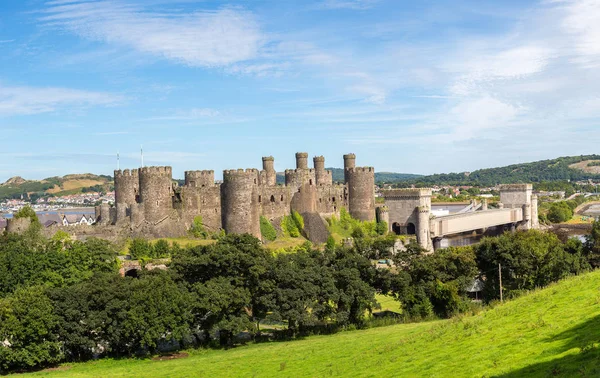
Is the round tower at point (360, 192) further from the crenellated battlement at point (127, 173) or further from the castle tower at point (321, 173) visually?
the crenellated battlement at point (127, 173)

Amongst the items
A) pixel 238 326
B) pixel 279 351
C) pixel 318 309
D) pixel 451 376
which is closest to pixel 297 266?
pixel 318 309

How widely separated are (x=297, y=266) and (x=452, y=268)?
9675 millimetres

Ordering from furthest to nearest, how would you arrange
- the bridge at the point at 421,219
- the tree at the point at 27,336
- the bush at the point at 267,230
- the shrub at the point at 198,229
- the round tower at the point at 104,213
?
the bridge at the point at 421,219 → the bush at the point at 267,230 → the round tower at the point at 104,213 → the shrub at the point at 198,229 → the tree at the point at 27,336

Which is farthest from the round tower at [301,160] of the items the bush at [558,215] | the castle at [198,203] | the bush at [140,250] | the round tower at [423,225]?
the bush at [558,215]

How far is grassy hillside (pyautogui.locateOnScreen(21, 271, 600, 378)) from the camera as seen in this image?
651 inches

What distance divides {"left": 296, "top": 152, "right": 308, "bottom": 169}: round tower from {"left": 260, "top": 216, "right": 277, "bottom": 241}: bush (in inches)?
322

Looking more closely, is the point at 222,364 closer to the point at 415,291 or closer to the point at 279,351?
the point at 279,351

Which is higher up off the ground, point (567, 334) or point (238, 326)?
point (567, 334)

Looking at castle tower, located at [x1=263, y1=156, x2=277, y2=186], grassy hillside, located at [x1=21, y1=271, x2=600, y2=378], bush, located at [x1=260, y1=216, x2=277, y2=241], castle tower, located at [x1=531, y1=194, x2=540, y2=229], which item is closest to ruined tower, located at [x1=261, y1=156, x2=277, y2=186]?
castle tower, located at [x1=263, y1=156, x2=277, y2=186]

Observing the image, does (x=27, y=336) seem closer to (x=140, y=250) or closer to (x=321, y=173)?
(x=140, y=250)

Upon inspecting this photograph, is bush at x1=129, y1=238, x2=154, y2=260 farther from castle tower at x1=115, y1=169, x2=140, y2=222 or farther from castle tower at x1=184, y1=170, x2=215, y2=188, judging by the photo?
castle tower at x1=184, y1=170, x2=215, y2=188

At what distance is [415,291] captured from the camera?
39438mm

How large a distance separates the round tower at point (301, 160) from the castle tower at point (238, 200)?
34.3ft

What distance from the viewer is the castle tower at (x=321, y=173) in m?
65.6
